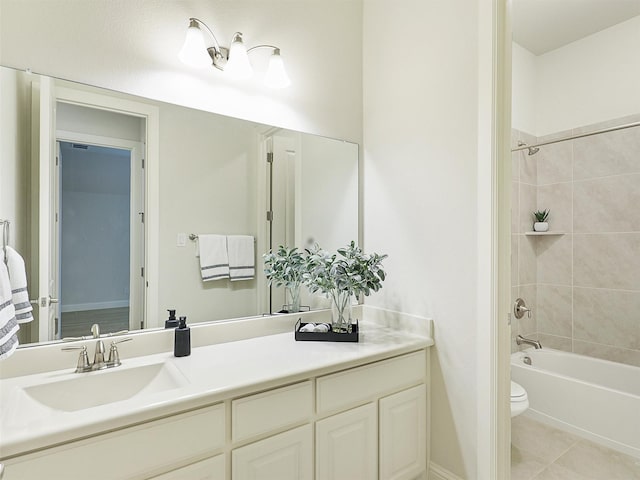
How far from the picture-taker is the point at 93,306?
4.28 feet

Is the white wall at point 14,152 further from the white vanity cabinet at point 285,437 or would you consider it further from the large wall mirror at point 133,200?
the white vanity cabinet at point 285,437

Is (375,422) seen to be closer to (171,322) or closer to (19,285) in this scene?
(171,322)

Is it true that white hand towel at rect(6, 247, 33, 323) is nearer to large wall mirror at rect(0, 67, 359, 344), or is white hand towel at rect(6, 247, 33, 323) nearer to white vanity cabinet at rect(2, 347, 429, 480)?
large wall mirror at rect(0, 67, 359, 344)

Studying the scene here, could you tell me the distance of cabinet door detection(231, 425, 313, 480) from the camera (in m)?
1.09

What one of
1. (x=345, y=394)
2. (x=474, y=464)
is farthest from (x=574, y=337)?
(x=345, y=394)

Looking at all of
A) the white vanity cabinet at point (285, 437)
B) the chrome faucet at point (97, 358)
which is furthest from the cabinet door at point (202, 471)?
the chrome faucet at point (97, 358)

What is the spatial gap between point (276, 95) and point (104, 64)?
0.75 meters

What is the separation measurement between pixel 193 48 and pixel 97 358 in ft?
4.17

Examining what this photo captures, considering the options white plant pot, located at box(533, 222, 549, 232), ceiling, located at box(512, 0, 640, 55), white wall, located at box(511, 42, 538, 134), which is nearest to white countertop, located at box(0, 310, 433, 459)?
white plant pot, located at box(533, 222, 549, 232)

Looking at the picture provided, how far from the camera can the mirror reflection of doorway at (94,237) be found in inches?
49.6

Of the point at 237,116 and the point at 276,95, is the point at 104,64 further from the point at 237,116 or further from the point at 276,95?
the point at 276,95

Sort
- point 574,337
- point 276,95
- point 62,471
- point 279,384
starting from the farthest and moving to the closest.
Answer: point 574,337 < point 276,95 < point 279,384 < point 62,471

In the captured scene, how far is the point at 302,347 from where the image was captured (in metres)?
1.50

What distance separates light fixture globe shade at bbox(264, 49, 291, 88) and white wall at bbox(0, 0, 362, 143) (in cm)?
6
